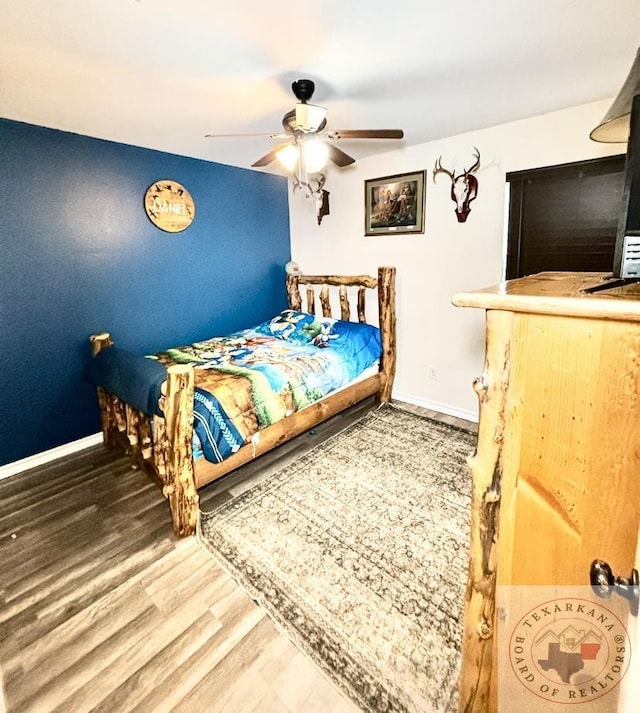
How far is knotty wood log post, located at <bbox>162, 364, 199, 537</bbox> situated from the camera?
1.85 m

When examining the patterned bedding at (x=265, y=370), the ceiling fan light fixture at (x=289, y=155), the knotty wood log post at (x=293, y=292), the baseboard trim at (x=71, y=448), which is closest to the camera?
the patterned bedding at (x=265, y=370)

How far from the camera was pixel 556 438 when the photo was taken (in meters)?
0.74

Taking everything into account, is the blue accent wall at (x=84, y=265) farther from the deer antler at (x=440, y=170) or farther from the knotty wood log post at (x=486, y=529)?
the knotty wood log post at (x=486, y=529)

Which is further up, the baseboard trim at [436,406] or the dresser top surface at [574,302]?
the dresser top surface at [574,302]

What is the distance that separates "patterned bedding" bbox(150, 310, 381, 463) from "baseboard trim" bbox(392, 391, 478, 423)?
2.06ft

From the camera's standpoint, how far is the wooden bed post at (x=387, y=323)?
3.40 meters

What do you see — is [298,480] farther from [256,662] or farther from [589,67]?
[589,67]

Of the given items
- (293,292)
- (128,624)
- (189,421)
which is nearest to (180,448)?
(189,421)

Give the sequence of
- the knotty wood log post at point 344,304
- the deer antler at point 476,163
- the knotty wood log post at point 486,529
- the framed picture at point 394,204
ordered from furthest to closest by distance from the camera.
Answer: the knotty wood log post at point 344,304, the framed picture at point 394,204, the deer antler at point 476,163, the knotty wood log post at point 486,529

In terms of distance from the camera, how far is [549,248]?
→ 278 centimetres

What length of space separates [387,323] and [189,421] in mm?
2158

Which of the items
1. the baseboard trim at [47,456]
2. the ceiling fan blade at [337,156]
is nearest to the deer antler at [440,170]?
the ceiling fan blade at [337,156]

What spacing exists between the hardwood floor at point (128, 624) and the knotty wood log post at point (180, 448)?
0.15m

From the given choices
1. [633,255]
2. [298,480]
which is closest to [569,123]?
[633,255]
